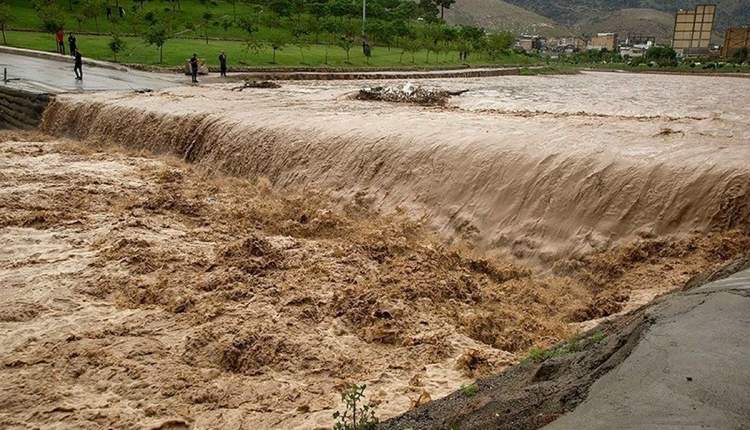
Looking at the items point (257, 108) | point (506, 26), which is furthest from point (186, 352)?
point (506, 26)

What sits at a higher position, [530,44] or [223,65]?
[530,44]

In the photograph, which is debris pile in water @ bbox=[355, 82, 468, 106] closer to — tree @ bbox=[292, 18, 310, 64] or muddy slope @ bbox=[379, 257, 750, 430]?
muddy slope @ bbox=[379, 257, 750, 430]

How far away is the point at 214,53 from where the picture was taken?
112 ft

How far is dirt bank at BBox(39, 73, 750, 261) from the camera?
8.48 meters

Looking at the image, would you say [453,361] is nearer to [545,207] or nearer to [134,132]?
[545,207]

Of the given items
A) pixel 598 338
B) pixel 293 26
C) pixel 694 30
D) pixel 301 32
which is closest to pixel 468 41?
pixel 293 26

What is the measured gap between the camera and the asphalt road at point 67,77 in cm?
2188

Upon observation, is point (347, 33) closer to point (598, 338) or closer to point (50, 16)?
point (50, 16)

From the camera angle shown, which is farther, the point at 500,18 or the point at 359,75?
the point at 500,18

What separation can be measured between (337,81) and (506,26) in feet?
410

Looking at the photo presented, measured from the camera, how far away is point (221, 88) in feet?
78.3

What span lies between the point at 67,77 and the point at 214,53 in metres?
11.0

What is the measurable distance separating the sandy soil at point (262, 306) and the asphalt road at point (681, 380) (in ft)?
7.70

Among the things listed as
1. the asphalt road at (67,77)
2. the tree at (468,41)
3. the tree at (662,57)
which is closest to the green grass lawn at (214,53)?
the asphalt road at (67,77)
